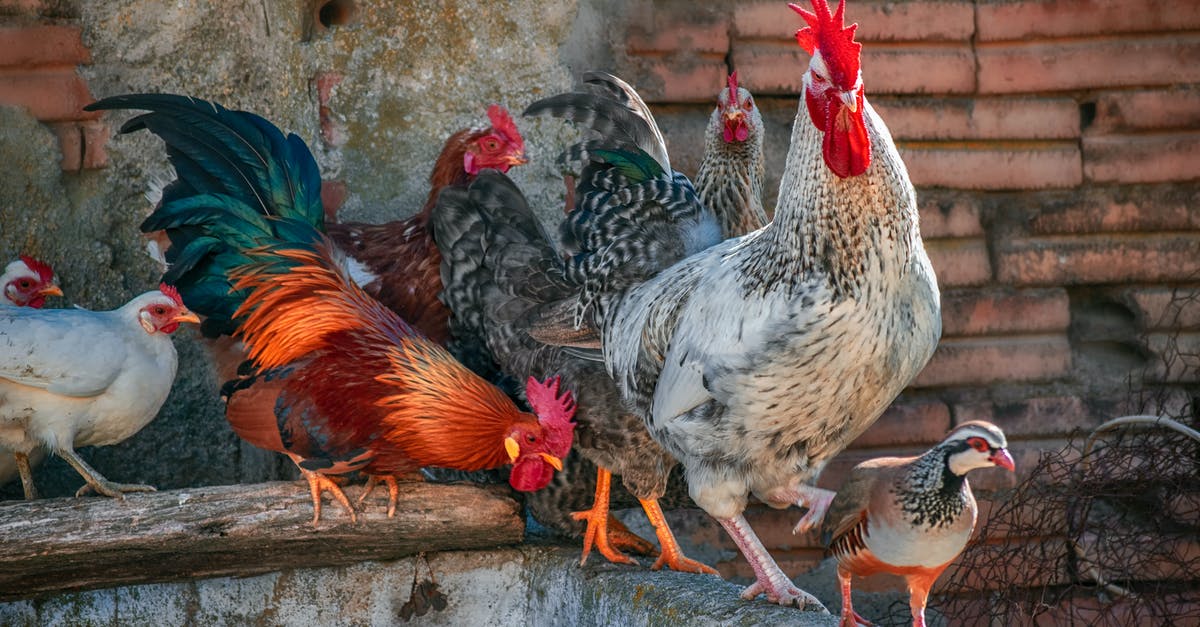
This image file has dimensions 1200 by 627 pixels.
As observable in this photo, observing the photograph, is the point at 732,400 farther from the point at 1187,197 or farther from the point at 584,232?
the point at 1187,197

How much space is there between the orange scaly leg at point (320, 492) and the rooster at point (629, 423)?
0.60 meters

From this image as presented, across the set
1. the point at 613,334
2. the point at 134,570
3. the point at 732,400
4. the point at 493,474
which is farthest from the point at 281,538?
the point at 732,400

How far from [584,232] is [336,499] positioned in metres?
0.93

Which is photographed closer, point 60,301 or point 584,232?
point 584,232

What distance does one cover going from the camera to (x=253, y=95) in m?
3.91

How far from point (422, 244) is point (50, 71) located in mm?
1258

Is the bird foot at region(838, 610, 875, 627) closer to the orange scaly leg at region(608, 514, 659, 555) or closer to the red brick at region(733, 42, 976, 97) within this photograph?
the orange scaly leg at region(608, 514, 659, 555)

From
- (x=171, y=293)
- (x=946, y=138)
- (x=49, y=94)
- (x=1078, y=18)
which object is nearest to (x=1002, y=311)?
(x=946, y=138)

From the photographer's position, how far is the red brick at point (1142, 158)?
374 centimetres

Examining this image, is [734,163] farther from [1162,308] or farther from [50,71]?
[50,71]

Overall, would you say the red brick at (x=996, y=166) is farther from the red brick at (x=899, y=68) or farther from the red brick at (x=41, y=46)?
the red brick at (x=41, y=46)

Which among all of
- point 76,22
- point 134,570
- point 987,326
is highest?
point 76,22

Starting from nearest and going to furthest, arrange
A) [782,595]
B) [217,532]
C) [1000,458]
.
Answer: [1000,458], [782,595], [217,532]

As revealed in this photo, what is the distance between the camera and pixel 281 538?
3119 millimetres
